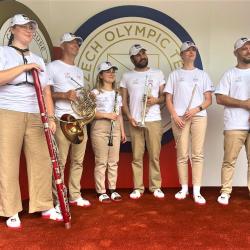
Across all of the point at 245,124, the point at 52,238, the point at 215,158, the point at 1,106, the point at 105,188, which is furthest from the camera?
the point at 215,158

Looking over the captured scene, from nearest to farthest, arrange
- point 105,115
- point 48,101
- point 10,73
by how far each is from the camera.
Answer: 1. point 10,73
2. point 48,101
3. point 105,115

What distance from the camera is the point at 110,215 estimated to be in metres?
3.62

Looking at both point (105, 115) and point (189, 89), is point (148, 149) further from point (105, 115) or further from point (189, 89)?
point (189, 89)

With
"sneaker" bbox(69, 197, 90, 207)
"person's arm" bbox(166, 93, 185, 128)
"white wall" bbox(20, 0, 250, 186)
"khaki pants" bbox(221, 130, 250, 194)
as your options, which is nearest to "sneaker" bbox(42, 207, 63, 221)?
"sneaker" bbox(69, 197, 90, 207)

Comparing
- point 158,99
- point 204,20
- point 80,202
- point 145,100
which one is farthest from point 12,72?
point 204,20

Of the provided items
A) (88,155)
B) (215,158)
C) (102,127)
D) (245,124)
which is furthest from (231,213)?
(88,155)

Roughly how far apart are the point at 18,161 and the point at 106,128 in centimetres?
120

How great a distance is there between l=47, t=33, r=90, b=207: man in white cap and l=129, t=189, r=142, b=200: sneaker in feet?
1.85

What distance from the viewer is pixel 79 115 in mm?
3969

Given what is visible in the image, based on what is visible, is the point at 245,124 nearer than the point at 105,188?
Yes

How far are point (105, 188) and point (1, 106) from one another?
1.84 meters

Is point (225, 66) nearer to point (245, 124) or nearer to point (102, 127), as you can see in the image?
point (245, 124)

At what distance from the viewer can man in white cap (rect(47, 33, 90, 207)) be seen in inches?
152

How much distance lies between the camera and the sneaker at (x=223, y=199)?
4059 millimetres
